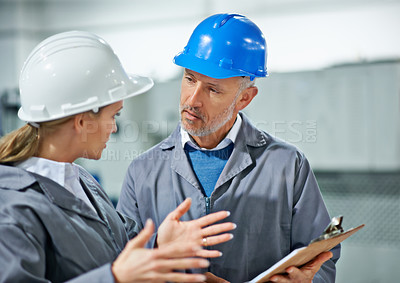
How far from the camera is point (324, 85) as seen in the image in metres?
4.17

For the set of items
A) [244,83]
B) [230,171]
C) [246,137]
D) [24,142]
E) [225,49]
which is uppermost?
[225,49]

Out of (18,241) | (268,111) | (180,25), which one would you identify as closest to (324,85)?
(268,111)

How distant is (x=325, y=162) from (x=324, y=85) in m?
0.77

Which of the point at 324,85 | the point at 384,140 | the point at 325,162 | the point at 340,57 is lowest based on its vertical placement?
the point at 325,162

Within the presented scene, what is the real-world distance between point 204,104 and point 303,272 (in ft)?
2.62

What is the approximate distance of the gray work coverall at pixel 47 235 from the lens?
3.58 ft

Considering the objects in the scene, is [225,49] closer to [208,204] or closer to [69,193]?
[208,204]

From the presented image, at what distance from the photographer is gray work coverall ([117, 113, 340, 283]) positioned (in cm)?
178

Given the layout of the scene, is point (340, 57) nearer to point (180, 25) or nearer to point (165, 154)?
point (180, 25)

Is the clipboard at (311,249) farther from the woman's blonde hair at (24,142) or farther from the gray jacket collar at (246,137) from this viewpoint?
the woman's blonde hair at (24,142)

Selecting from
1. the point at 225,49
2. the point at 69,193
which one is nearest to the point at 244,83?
the point at 225,49

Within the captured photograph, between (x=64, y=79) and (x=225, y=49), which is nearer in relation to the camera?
(x=64, y=79)

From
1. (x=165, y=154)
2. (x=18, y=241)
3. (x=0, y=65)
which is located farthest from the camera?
(x=0, y=65)

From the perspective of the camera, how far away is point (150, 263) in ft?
3.48
